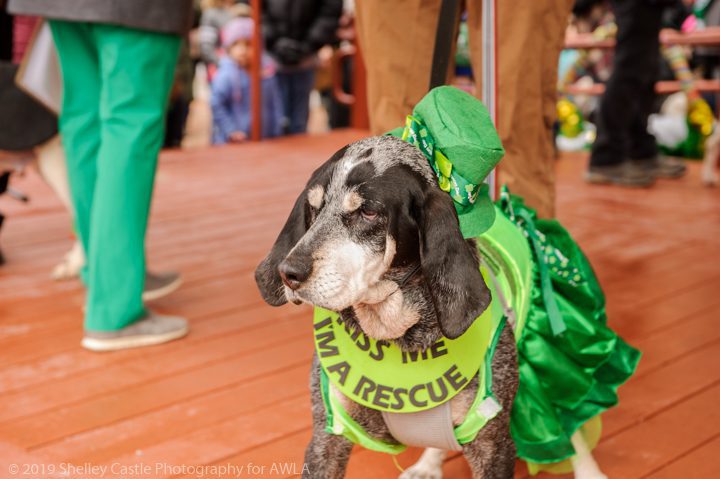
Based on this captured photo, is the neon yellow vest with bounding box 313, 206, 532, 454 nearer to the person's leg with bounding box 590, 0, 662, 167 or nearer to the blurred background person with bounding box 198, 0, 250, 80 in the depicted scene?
the person's leg with bounding box 590, 0, 662, 167

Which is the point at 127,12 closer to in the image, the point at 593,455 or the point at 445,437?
the point at 445,437

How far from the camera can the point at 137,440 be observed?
6.98 ft

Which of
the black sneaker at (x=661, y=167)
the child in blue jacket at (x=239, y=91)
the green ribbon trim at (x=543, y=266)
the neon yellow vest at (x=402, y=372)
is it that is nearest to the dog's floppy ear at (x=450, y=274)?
the neon yellow vest at (x=402, y=372)

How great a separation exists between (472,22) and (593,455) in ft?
3.92

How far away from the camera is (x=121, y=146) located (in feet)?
8.52

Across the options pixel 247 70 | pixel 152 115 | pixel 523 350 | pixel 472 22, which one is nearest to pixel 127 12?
pixel 152 115

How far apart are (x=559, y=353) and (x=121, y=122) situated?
1.50 meters

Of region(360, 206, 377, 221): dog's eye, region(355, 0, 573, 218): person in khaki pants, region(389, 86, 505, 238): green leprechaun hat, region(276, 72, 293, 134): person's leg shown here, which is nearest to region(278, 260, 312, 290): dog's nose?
region(360, 206, 377, 221): dog's eye

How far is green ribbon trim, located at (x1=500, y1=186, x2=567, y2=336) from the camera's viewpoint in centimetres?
183

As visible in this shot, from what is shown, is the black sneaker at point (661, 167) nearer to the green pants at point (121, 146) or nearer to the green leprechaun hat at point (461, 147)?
the green pants at point (121, 146)

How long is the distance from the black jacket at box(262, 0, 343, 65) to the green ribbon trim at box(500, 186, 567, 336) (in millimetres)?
5443

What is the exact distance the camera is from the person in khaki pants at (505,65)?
2.28m

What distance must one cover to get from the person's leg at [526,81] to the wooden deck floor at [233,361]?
68cm

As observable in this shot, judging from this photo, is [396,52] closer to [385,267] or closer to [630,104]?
[385,267]
